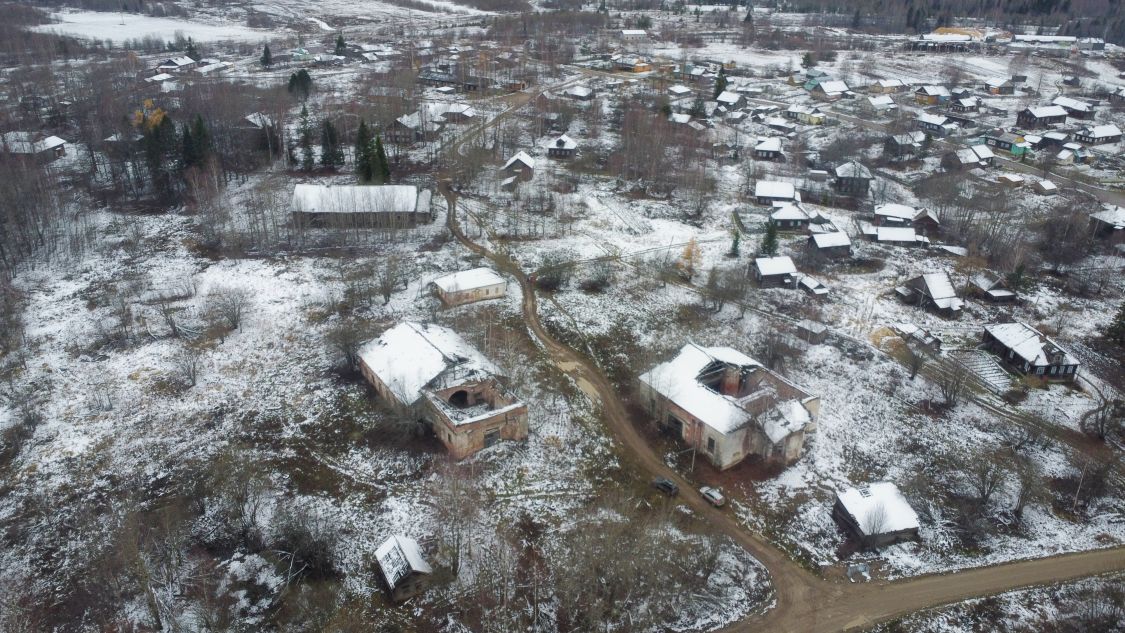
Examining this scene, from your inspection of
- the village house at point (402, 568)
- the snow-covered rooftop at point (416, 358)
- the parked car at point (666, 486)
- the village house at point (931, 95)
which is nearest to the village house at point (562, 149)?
the snow-covered rooftop at point (416, 358)

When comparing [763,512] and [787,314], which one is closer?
[763,512]

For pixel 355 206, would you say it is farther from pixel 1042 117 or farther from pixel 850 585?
pixel 1042 117

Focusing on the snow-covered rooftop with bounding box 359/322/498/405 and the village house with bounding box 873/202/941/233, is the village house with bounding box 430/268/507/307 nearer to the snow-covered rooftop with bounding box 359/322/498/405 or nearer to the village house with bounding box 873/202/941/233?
the snow-covered rooftop with bounding box 359/322/498/405

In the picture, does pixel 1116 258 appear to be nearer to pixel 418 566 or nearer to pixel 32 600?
pixel 418 566

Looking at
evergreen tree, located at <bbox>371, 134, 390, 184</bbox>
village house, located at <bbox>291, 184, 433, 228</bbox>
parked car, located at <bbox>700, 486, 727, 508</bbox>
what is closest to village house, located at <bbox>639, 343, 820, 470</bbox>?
parked car, located at <bbox>700, 486, 727, 508</bbox>

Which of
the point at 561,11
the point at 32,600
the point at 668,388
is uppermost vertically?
the point at 561,11

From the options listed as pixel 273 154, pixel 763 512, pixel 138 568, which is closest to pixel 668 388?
pixel 763 512

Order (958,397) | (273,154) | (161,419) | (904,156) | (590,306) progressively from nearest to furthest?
1. (161,419)
2. (958,397)
3. (590,306)
4. (273,154)
5. (904,156)
